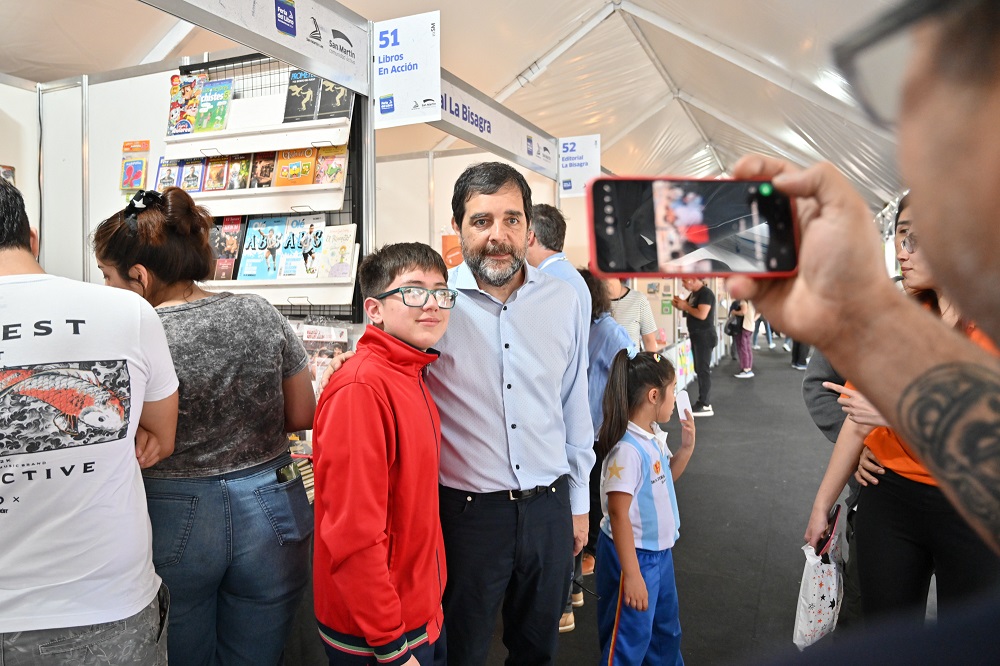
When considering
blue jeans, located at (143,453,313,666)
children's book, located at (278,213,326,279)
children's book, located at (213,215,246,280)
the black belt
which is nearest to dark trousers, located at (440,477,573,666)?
the black belt

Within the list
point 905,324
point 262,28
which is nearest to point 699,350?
point 262,28

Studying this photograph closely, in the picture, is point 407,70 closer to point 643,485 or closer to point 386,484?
point 386,484

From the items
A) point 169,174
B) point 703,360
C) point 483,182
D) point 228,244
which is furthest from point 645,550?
point 703,360

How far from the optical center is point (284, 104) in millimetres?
2488

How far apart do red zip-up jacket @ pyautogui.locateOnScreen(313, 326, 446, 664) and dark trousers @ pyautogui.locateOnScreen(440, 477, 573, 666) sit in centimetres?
16

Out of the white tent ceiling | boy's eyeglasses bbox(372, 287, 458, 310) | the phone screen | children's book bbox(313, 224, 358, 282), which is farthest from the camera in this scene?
the white tent ceiling

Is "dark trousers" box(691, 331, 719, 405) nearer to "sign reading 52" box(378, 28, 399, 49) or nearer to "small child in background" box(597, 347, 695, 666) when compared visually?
"small child in background" box(597, 347, 695, 666)

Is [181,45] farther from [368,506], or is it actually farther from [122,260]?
A: [368,506]

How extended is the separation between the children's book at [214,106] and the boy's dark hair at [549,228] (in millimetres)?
1399

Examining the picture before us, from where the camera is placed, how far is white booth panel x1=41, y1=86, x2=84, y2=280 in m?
3.02

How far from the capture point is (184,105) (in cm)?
266

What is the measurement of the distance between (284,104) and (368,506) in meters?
1.86

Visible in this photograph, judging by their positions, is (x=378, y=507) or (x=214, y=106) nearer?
(x=378, y=507)

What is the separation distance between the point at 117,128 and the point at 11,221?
2200 mm
